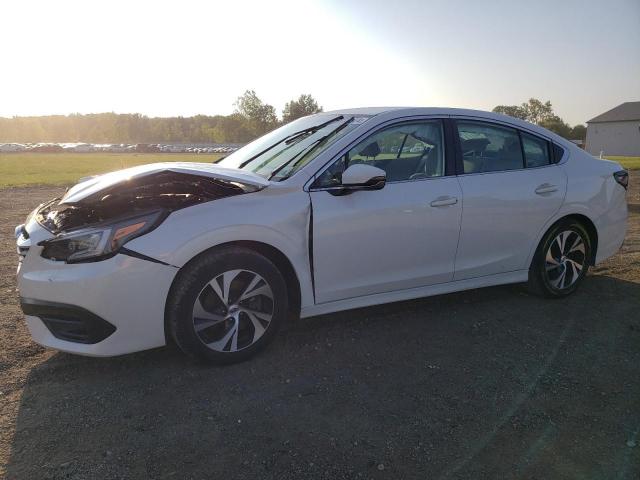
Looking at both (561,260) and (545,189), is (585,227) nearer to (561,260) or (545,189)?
(561,260)

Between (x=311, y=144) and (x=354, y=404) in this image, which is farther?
(x=311, y=144)

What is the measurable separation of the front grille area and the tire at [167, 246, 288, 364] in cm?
40

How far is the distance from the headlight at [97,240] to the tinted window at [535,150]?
10.4 ft

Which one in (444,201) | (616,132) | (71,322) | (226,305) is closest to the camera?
(71,322)

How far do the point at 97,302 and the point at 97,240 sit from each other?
0.36 metres

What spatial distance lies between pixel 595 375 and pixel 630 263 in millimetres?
3188

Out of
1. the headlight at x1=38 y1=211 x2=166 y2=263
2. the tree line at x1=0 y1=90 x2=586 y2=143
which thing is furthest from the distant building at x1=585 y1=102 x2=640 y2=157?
the headlight at x1=38 y1=211 x2=166 y2=263

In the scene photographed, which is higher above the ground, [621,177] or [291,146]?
[291,146]

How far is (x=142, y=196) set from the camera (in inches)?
137

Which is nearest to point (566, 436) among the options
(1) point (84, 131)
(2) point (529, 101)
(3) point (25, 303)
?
(3) point (25, 303)

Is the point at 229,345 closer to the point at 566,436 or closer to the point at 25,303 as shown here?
the point at 25,303

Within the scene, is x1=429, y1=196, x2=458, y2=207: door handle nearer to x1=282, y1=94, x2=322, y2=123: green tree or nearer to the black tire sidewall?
the black tire sidewall

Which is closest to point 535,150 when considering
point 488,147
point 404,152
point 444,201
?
point 488,147

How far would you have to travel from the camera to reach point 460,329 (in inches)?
157
